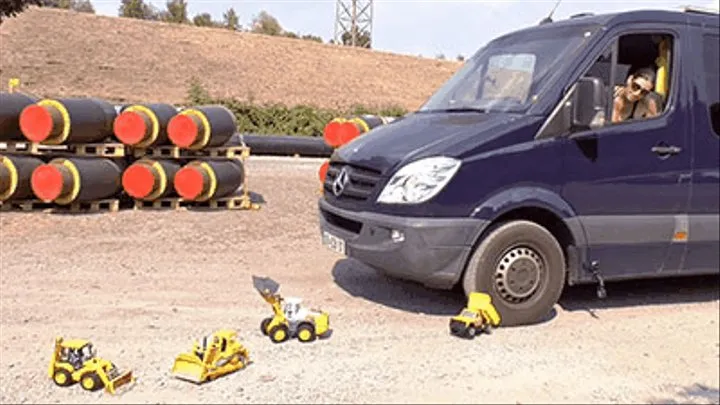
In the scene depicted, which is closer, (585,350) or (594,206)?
(585,350)

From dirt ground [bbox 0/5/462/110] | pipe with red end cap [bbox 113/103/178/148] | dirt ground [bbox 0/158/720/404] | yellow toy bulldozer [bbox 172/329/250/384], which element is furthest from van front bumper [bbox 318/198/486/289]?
dirt ground [bbox 0/5/462/110]

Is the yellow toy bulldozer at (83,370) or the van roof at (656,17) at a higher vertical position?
the van roof at (656,17)

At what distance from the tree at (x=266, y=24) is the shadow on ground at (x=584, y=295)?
54.0 metres

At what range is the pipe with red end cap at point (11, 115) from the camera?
10461 millimetres

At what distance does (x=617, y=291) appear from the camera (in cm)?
679

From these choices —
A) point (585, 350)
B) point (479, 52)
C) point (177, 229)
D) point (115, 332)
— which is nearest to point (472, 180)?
point (585, 350)

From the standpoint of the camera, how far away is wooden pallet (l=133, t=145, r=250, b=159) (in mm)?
11352

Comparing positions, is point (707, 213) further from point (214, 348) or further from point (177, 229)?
point (177, 229)

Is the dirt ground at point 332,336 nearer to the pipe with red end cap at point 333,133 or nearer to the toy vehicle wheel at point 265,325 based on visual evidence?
the toy vehicle wheel at point 265,325

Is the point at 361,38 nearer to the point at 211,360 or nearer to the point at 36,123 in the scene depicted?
the point at 36,123

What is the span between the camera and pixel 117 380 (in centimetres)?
452

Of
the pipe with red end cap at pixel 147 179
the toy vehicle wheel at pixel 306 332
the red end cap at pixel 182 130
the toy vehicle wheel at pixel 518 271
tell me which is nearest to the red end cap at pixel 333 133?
the red end cap at pixel 182 130

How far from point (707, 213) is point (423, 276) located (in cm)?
235

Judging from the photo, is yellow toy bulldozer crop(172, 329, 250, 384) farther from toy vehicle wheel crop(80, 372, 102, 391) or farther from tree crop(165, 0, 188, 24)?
tree crop(165, 0, 188, 24)
